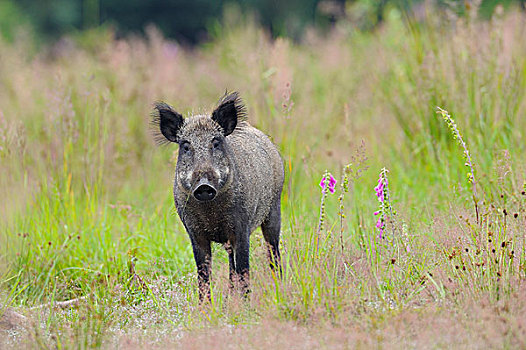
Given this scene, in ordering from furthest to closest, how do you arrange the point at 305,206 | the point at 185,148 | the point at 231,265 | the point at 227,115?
the point at 305,206
the point at 231,265
the point at 227,115
the point at 185,148

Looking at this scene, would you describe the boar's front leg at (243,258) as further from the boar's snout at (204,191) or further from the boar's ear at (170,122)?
the boar's ear at (170,122)

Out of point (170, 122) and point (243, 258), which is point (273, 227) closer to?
point (243, 258)

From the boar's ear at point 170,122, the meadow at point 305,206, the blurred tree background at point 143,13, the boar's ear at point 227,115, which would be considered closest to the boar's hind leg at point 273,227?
the meadow at point 305,206

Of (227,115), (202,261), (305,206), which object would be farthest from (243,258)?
(305,206)

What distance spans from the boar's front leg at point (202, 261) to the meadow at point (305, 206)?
0.25 ft

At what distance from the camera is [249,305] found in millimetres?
4375

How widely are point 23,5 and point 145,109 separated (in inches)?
767

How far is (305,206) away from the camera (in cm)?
611

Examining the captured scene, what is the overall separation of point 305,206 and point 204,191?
207 centimetres

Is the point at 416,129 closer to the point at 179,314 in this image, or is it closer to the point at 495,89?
the point at 495,89

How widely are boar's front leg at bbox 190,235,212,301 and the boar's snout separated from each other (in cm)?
49

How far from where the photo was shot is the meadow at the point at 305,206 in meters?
4.05

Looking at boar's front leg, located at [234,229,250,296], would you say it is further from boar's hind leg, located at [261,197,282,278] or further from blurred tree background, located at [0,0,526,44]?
blurred tree background, located at [0,0,526,44]

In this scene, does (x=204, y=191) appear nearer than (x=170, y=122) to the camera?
Yes
